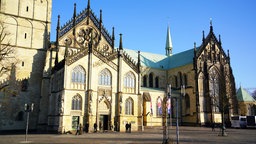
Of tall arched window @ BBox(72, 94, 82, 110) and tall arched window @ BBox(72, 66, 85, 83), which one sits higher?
tall arched window @ BBox(72, 66, 85, 83)

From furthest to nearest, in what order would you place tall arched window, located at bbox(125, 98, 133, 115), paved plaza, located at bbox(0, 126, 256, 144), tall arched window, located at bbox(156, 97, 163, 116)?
tall arched window, located at bbox(156, 97, 163, 116) < tall arched window, located at bbox(125, 98, 133, 115) < paved plaza, located at bbox(0, 126, 256, 144)

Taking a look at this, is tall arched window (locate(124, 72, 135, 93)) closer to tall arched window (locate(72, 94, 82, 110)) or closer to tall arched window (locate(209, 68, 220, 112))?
tall arched window (locate(72, 94, 82, 110))

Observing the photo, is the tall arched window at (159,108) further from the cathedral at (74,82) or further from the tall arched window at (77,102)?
the tall arched window at (77,102)

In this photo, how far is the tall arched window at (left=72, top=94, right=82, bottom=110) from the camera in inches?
1581

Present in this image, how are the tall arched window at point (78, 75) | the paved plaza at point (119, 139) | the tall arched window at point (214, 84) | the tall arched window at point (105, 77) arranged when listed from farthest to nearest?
the tall arched window at point (214, 84), the tall arched window at point (105, 77), the tall arched window at point (78, 75), the paved plaza at point (119, 139)

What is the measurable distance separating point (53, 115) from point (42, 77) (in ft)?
29.5

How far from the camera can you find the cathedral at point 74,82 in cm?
4078

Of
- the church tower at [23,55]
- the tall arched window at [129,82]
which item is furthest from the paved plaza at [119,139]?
the tall arched window at [129,82]

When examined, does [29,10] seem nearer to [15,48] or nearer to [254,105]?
[15,48]

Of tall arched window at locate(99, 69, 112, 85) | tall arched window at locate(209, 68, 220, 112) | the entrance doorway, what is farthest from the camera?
tall arched window at locate(209, 68, 220, 112)

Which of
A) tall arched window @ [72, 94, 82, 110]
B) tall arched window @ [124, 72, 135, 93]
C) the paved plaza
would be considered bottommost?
the paved plaza

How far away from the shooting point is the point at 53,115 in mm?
42469

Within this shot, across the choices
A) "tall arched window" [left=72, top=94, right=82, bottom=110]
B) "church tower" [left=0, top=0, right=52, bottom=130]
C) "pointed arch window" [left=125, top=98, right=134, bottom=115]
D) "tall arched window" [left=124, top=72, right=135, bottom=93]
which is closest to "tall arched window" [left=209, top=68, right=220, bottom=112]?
"tall arched window" [left=124, top=72, right=135, bottom=93]

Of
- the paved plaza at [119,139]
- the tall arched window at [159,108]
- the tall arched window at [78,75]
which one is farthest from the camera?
the tall arched window at [159,108]
